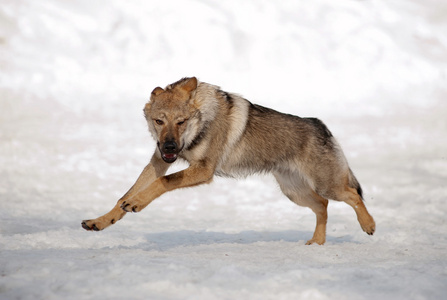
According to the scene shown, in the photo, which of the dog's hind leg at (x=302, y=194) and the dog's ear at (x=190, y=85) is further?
the dog's hind leg at (x=302, y=194)

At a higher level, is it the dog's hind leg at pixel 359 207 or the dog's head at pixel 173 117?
the dog's head at pixel 173 117

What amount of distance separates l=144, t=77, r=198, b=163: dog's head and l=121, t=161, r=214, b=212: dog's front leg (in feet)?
0.77

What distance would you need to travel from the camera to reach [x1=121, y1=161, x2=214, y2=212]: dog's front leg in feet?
18.2

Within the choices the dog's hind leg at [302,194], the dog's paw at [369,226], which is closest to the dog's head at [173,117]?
the dog's hind leg at [302,194]

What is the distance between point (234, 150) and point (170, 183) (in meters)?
1.20

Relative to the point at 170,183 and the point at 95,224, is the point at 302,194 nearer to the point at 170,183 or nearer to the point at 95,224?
the point at 170,183

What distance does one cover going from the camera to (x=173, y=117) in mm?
5875

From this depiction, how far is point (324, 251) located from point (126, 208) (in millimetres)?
2317

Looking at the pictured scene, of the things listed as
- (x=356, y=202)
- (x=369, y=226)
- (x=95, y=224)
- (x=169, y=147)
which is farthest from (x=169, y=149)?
(x=369, y=226)

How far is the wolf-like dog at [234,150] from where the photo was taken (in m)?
5.83

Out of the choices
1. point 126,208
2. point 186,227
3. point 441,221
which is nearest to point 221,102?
point 126,208

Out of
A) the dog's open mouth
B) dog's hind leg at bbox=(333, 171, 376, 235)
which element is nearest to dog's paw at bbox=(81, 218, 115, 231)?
the dog's open mouth

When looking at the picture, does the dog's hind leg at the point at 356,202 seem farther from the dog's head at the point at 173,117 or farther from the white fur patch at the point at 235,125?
the dog's head at the point at 173,117

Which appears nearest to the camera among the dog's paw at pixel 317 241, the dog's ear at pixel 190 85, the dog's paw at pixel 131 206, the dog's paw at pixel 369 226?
the dog's paw at pixel 131 206
